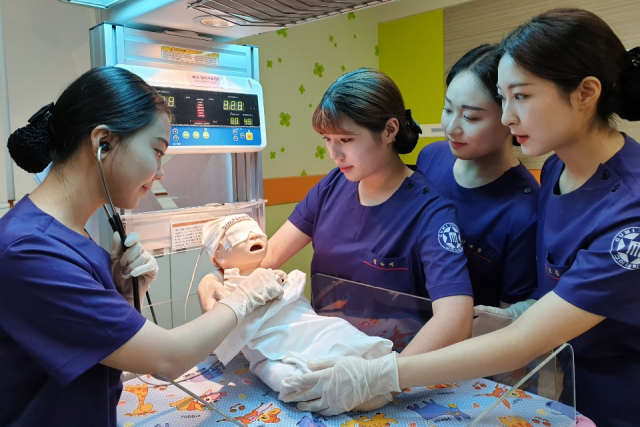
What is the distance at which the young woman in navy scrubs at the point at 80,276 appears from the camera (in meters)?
0.84

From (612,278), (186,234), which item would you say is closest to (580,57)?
(612,278)

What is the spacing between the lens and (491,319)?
1204 mm

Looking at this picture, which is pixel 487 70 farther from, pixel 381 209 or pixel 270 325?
pixel 270 325

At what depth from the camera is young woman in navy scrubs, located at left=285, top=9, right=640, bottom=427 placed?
1.02 m

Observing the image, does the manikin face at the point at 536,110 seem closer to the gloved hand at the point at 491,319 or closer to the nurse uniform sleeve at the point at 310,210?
the gloved hand at the point at 491,319

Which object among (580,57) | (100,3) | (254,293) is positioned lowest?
(254,293)

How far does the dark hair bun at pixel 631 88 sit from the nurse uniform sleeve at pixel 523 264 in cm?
40

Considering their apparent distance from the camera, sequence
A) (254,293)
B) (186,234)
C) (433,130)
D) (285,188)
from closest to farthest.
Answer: (254,293)
(186,234)
(285,188)
(433,130)

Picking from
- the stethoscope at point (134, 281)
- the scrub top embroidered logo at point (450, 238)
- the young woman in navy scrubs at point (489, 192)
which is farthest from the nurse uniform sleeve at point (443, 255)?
the stethoscope at point (134, 281)

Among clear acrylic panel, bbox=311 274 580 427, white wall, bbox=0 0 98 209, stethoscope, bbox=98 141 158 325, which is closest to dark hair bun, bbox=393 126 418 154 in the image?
clear acrylic panel, bbox=311 274 580 427

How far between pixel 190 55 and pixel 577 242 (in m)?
1.25

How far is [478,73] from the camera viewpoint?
1416mm

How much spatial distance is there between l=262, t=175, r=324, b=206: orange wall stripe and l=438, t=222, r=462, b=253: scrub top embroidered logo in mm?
1711

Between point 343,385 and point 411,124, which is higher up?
point 411,124
